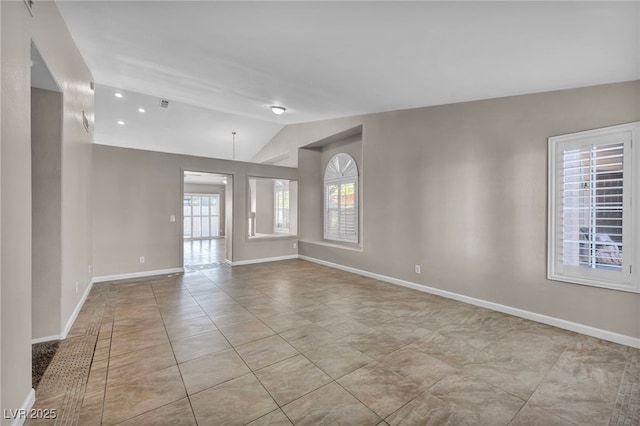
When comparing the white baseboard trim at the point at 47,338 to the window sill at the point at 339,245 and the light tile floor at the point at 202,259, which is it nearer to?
the light tile floor at the point at 202,259

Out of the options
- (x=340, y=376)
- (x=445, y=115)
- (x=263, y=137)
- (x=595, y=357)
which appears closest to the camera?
(x=340, y=376)

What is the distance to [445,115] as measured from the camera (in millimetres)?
4082

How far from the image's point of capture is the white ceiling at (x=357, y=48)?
209 centimetres

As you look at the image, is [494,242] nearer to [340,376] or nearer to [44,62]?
[340,376]

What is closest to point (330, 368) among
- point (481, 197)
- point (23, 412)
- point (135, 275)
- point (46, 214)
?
point (23, 412)

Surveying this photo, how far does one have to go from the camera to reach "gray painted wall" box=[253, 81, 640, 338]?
291cm

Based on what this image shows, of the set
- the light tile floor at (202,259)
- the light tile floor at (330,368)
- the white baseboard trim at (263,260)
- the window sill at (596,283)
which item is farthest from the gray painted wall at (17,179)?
the window sill at (596,283)

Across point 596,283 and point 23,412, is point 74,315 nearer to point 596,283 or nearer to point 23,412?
point 23,412

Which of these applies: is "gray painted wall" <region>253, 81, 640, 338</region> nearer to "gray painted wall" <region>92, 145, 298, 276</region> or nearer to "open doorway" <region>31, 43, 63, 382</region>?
"gray painted wall" <region>92, 145, 298, 276</region>

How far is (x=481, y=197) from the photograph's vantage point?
371 centimetres

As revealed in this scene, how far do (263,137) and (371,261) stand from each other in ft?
16.6

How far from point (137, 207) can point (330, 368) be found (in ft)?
15.4

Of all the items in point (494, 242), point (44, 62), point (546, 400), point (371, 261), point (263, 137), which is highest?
point (263, 137)

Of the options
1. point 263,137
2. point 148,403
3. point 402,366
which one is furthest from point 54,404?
point 263,137
